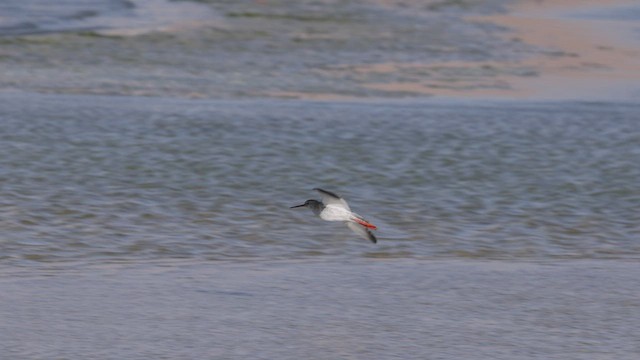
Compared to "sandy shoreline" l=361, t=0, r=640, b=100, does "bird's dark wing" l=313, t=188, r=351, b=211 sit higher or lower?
higher

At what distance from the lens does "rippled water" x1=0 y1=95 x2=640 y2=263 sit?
682 centimetres

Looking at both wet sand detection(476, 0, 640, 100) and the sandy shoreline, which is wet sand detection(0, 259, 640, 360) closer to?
the sandy shoreline

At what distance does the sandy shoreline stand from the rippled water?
2.62 feet

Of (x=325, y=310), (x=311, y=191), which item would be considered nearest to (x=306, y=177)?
(x=311, y=191)

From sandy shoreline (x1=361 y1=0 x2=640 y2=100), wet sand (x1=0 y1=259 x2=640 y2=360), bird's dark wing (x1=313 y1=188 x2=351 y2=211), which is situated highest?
bird's dark wing (x1=313 y1=188 x2=351 y2=211)

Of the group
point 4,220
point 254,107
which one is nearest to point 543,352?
point 4,220

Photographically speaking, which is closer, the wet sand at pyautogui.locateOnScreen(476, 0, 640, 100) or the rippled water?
the rippled water

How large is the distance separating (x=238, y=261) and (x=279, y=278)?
42 cm

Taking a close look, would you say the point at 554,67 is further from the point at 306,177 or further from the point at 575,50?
the point at 306,177

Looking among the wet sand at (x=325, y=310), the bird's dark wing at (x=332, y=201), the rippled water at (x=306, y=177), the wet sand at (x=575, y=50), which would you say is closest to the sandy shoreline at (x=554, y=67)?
the wet sand at (x=575, y=50)

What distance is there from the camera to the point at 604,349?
5047 millimetres

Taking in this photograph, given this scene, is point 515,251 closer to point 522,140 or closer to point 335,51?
point 522,140

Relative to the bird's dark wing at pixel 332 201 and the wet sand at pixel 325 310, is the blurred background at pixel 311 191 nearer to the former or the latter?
the wet sand at pixel 325 310

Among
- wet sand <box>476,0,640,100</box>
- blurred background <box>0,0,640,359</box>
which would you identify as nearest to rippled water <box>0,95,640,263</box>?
blurred background <box>0,0,640,359</box>
